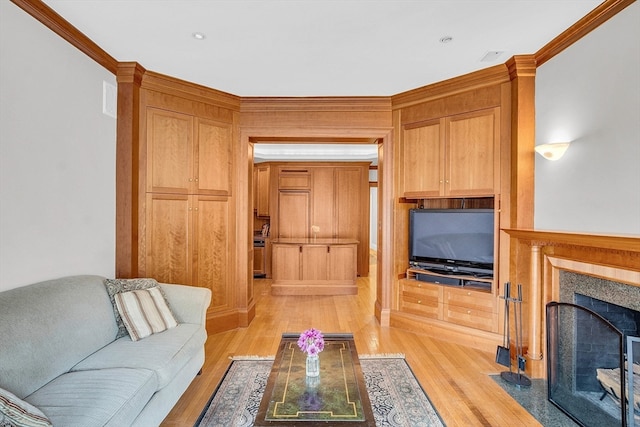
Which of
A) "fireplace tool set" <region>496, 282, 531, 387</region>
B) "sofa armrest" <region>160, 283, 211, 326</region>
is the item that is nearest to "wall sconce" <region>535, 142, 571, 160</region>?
"fireplace tool set" <region>496, 282, 531, 387</region>

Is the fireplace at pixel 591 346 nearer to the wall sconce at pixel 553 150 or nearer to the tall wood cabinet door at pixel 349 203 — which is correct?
the wall sconce at pixel 553 150

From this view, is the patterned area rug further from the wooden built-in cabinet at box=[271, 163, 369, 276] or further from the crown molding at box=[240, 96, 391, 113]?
the wooden built-in cabinet at box=[271, 163, 369, 276]

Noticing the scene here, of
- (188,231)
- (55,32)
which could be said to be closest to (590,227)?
(188,231)

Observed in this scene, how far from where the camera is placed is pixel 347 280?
550 cm

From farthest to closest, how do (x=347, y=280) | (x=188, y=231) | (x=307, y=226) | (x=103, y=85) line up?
(x=307, y=226) < (x=347, y=280) < (x=188, y=231) < (x=103, y=85)

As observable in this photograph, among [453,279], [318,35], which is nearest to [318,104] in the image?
[318,35]

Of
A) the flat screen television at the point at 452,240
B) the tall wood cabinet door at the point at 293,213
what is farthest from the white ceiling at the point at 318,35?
the tall wood cabinet door at the point at 293,213

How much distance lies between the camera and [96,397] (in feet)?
5.24

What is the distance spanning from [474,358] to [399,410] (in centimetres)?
120

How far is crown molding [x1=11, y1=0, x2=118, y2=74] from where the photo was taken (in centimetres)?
216

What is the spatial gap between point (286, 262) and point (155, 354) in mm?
3493

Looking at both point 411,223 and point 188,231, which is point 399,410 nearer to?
point 411,223

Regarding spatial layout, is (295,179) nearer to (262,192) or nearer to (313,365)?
(262,192)

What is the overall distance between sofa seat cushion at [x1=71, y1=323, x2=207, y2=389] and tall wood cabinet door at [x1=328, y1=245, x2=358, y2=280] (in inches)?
128
